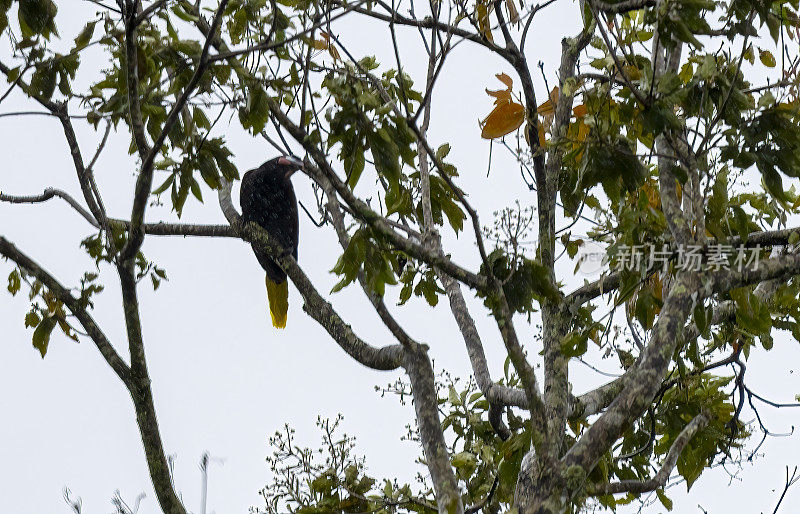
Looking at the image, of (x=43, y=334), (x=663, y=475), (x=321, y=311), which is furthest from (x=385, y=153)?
(x=663, y=475)

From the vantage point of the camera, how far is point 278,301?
4578 millimetres

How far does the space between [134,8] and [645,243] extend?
4.16 feet

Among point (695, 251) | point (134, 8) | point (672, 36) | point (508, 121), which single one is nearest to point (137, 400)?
point (134, 8)

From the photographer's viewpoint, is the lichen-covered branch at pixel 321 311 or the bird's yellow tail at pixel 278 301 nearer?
the lichen-covered branch at pixel 321 311

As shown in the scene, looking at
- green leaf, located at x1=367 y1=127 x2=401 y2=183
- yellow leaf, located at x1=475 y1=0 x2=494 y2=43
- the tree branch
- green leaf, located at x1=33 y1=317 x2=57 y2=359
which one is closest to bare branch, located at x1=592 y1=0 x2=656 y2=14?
yellow leaf, located at x1=475 y1=0 x2=494 y2=43

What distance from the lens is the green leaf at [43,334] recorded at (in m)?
2.28

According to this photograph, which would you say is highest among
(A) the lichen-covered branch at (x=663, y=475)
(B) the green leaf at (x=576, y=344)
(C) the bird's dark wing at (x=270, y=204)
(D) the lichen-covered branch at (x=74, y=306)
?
(C) the bird's dark wing at (x=270, y=204)

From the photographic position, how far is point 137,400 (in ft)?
7.07

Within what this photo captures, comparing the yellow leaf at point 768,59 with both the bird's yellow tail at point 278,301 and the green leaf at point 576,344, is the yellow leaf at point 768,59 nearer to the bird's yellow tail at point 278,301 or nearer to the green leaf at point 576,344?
the green leaf at point 576,344

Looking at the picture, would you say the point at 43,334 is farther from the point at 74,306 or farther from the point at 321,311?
the point at 321,311

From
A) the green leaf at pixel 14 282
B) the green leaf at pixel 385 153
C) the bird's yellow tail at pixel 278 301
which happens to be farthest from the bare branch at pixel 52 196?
the bird's yellow tail at pixel 278 301

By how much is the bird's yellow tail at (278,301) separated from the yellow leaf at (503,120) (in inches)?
88.5

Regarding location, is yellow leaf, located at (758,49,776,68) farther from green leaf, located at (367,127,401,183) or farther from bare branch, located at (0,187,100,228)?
→ bare branch, located at (0,187,100,228)

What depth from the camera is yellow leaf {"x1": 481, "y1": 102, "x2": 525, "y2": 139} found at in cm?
250
